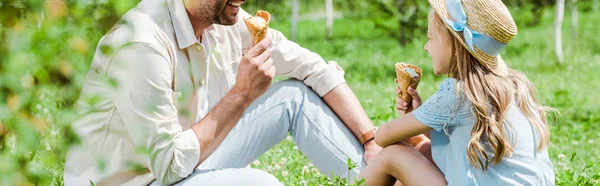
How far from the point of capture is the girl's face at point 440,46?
3.28 m

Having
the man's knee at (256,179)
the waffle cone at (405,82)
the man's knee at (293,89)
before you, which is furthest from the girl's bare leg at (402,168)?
the man's knee at (256,179)

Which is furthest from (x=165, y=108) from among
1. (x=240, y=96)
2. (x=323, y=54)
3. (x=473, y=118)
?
(x=323, y=54)

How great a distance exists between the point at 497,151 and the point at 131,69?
1.21 m

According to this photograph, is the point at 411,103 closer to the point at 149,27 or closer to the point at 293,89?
the point at 293,89

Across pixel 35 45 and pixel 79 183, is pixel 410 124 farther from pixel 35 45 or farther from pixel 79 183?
pixel 35 45

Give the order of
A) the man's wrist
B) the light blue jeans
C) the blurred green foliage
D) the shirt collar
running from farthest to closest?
the man's wrist < the light blue jeans < the shirt collar < the blurred green foliage

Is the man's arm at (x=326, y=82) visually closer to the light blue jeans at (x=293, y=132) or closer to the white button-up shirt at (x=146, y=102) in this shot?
the light blue jeans at (x=293, y=132)

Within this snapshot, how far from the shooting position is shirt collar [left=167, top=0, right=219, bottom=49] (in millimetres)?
3059

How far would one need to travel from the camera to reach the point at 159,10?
3053 mm

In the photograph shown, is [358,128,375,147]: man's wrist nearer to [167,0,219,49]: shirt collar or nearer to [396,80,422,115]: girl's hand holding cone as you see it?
[396,80,422,115]: girl's hand holding cone

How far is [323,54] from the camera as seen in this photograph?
14000mm

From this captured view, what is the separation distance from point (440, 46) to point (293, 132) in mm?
688

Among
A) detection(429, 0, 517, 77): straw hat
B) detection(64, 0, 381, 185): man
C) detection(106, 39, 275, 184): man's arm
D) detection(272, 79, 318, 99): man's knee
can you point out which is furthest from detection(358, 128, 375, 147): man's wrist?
detection(106, 39, 275, 184): man's arm

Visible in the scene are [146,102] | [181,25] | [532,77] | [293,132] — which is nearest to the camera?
[146,102]
